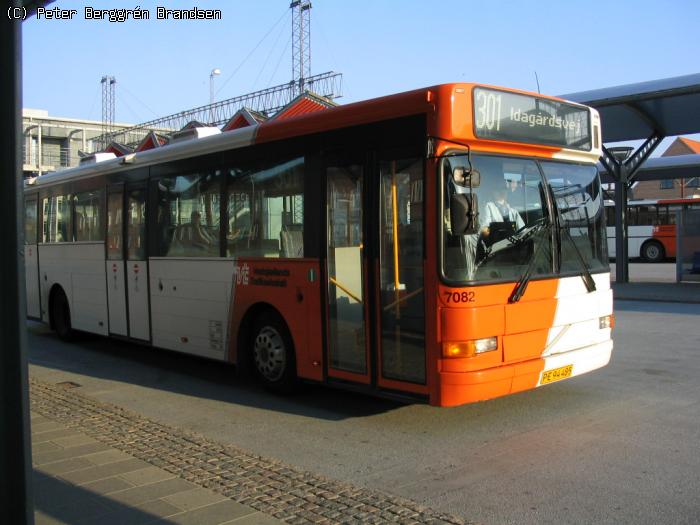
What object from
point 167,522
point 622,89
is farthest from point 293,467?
point 622,89

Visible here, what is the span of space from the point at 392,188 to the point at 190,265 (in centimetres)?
372

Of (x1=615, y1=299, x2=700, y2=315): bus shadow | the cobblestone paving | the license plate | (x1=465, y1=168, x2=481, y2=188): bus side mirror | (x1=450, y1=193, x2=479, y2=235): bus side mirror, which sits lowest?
the cobblestone paving

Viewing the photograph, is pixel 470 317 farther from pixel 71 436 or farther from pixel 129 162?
pixel 129 162

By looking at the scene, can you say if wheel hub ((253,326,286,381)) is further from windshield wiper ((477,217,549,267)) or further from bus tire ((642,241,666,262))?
bus tire ((642,241,666,262))

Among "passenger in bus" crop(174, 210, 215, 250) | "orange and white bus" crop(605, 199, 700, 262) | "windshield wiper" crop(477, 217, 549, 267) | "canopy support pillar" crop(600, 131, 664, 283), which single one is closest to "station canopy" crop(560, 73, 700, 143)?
"canopy support pillar" crop(600, 131, 664, 283)

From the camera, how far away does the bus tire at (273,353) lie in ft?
24.8

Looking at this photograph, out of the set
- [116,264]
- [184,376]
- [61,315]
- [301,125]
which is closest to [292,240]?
[301,125]

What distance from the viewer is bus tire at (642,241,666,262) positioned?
3800 cm

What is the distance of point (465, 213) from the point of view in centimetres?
570

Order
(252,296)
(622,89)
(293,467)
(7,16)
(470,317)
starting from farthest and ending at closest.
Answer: (622,89) < (252,296) < (470,317) < (293,467) < (7,16)

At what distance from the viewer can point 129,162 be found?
33.7 ft

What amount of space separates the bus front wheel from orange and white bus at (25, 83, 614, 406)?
4.37 metres

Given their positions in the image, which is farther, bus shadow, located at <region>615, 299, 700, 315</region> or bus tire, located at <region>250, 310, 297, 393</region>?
bus shadow, located at <region>615, 299, 700, 315</region>

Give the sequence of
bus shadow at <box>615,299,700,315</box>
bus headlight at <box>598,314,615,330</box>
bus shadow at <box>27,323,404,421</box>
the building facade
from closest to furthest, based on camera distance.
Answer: bus headlight at <box>598,314,615,330</box>, bus shadow at <box>27,323,404,421</box>, bus shadow at <box>615,299,700,315</box>, the building facade
